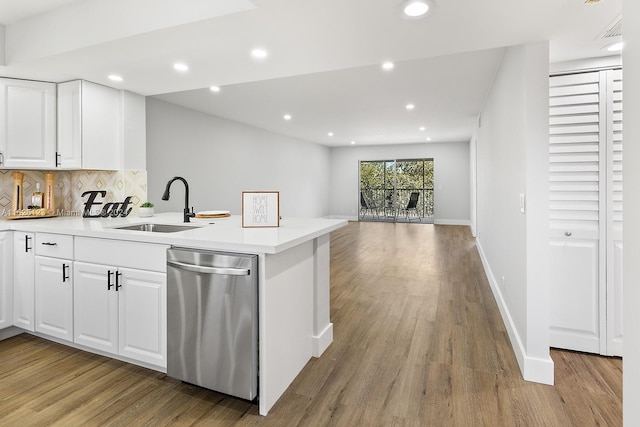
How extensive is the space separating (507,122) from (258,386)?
273cm

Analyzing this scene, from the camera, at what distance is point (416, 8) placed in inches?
74.3

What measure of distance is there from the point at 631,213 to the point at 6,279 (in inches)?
144

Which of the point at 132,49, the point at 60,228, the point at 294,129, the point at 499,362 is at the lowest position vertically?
the point at 499,362

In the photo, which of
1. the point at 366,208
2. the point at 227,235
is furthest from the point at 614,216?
the point at 366,208

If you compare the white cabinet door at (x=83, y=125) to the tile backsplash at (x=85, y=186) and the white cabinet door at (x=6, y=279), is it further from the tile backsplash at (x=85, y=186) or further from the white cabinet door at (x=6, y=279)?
the white cabinet door at (x=6, y=279)

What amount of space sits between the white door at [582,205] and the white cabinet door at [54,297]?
135 inches

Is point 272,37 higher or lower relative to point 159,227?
higher

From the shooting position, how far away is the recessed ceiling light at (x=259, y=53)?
2.50 m

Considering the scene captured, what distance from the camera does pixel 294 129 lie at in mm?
7648

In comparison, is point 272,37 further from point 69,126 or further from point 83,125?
point 69,126

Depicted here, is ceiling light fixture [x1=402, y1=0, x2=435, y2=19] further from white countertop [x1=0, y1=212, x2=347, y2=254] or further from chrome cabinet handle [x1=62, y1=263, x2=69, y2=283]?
chrome cabinet handle [x1=62, y1=263, x2=69, y2=283]

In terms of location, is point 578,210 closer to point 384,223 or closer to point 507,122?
point 507,122

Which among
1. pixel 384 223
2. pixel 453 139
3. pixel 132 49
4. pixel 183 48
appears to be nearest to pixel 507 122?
pixel 183 48

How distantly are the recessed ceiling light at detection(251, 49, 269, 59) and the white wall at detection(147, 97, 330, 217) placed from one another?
2783mm
